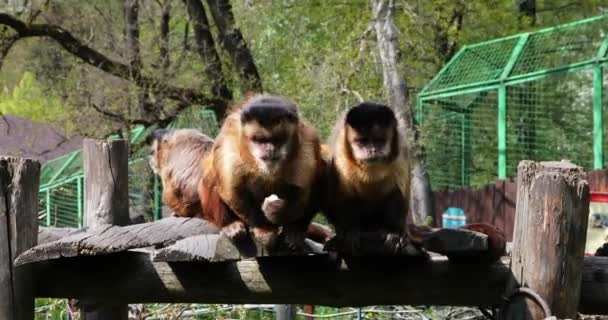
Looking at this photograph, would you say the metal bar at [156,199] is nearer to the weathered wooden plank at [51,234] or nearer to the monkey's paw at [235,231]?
the weathered wooden plank at [51,234]

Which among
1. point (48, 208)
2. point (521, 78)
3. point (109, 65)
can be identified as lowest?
point (48, 208)

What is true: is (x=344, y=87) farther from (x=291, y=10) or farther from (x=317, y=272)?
(x=317, y=272)

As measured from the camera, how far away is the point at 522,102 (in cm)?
1253

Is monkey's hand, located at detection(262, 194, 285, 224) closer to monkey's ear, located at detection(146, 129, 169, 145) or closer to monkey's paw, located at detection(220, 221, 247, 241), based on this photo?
monkey's paw, located at detection(220, 221, 247, 241)

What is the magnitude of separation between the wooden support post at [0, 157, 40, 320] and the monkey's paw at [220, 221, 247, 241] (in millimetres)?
1096

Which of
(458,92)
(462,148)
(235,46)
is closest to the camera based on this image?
(458,92)

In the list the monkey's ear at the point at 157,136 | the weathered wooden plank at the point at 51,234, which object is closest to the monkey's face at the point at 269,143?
the weathered wooden plank at the point at 51,234

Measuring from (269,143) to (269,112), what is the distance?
14cm

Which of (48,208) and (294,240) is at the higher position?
(294,240)

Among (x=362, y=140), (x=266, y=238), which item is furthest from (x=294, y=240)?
(x=362, y=140)

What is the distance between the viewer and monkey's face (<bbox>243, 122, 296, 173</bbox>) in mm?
4402

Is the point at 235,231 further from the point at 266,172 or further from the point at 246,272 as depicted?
the point at 246,272

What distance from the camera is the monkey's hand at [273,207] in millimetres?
4316

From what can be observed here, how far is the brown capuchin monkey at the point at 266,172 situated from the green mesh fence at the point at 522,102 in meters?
7.53
